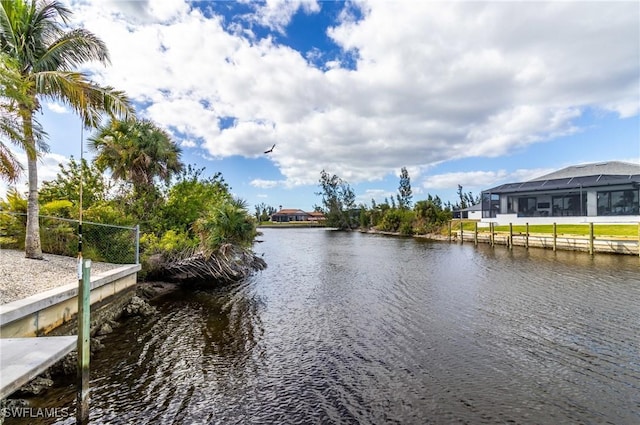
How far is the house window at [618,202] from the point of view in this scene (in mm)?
34031

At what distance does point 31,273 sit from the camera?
8977 millimetres

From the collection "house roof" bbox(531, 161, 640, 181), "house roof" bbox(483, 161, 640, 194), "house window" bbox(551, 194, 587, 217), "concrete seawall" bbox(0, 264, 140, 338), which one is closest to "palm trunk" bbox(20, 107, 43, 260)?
"concrete seawall" bbox(0, 264, 140, 338)

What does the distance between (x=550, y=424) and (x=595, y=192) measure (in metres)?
41.1

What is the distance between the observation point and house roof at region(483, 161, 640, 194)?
115ft

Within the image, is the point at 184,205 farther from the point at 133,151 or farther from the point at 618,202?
the point at 618,202

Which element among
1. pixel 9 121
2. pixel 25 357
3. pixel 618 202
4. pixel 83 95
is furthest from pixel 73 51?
pixel 618 202

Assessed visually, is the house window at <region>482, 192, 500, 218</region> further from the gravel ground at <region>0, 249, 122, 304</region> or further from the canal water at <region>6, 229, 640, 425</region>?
the gravel ground at <region>0, 249, 122, 304</region>

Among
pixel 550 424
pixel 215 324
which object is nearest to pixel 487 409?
pixel 550 424

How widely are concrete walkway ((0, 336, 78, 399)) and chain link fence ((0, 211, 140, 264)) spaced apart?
624cm

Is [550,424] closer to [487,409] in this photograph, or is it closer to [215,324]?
[487,409]

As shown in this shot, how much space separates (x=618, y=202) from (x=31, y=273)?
155 feet

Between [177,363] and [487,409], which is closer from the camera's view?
[487,409]

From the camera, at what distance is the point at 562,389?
6.39m

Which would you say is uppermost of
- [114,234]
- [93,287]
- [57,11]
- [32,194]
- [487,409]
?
[57,11]
